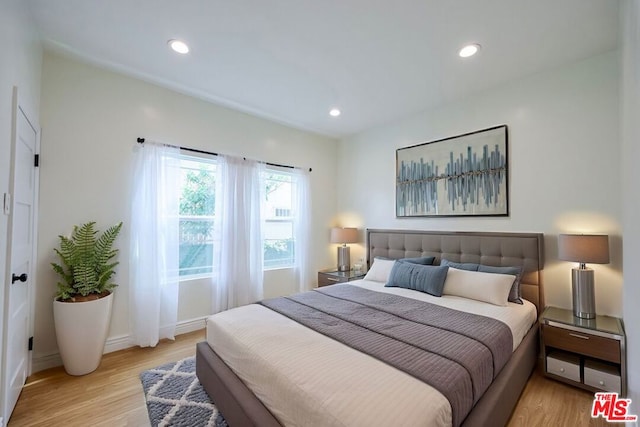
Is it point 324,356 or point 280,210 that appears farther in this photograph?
point 280,210

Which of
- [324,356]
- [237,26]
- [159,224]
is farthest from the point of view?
[159,224]

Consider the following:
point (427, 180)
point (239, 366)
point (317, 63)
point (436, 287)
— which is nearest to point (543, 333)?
point (436, 287)

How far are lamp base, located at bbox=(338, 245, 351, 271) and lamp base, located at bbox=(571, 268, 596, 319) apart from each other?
2.65 metres

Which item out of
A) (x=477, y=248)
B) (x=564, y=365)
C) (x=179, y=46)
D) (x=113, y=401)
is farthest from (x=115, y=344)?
(x=564, y=365)

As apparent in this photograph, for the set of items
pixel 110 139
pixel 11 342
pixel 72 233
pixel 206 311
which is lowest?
pixel 206 311

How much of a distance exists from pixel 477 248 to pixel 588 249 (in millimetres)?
947

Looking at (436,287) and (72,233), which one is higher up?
(72,233)

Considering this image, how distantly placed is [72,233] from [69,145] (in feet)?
2.67

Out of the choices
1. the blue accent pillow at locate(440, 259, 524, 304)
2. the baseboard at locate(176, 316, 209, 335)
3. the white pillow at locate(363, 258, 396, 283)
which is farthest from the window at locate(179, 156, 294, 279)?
the blue accent pillow at locate(440, 259, 524, 304)

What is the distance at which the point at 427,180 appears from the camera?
3578 mm

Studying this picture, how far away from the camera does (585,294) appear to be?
2311 millimetres

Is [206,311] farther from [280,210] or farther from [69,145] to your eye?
[69,145]

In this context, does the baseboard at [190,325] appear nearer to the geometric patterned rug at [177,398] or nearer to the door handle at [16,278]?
the geometric patterned rug at [177,398]

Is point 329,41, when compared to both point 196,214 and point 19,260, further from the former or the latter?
point 19,260
